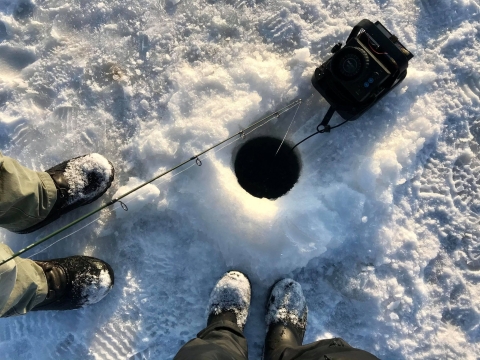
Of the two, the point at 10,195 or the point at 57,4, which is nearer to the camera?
the point at 10,195

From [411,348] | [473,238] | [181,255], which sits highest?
[181,255]

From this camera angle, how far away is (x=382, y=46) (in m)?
1.99

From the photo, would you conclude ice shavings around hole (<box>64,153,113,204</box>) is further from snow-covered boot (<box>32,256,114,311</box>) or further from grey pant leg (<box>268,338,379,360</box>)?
grey pant leg (<box>268,338,379,360</box>)

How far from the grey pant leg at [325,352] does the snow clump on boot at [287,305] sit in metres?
0.19

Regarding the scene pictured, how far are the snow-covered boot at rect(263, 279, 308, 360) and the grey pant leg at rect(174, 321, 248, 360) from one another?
0.62ft

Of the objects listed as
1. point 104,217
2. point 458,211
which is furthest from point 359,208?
point 104,217

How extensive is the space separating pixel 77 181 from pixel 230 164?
90cm

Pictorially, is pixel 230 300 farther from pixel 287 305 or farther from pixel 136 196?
pixel 136 196

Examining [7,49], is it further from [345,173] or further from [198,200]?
[345,173]

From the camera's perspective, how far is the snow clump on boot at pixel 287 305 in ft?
6.98

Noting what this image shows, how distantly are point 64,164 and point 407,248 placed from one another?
82.7 inches

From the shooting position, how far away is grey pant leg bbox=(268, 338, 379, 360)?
1571 mm

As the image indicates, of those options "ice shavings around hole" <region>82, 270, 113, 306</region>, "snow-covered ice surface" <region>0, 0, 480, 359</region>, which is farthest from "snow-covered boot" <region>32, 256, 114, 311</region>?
"snow-covered ice surface" <region>0, 0, 480, 359</region>

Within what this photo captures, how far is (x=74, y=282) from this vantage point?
6.91 ft
